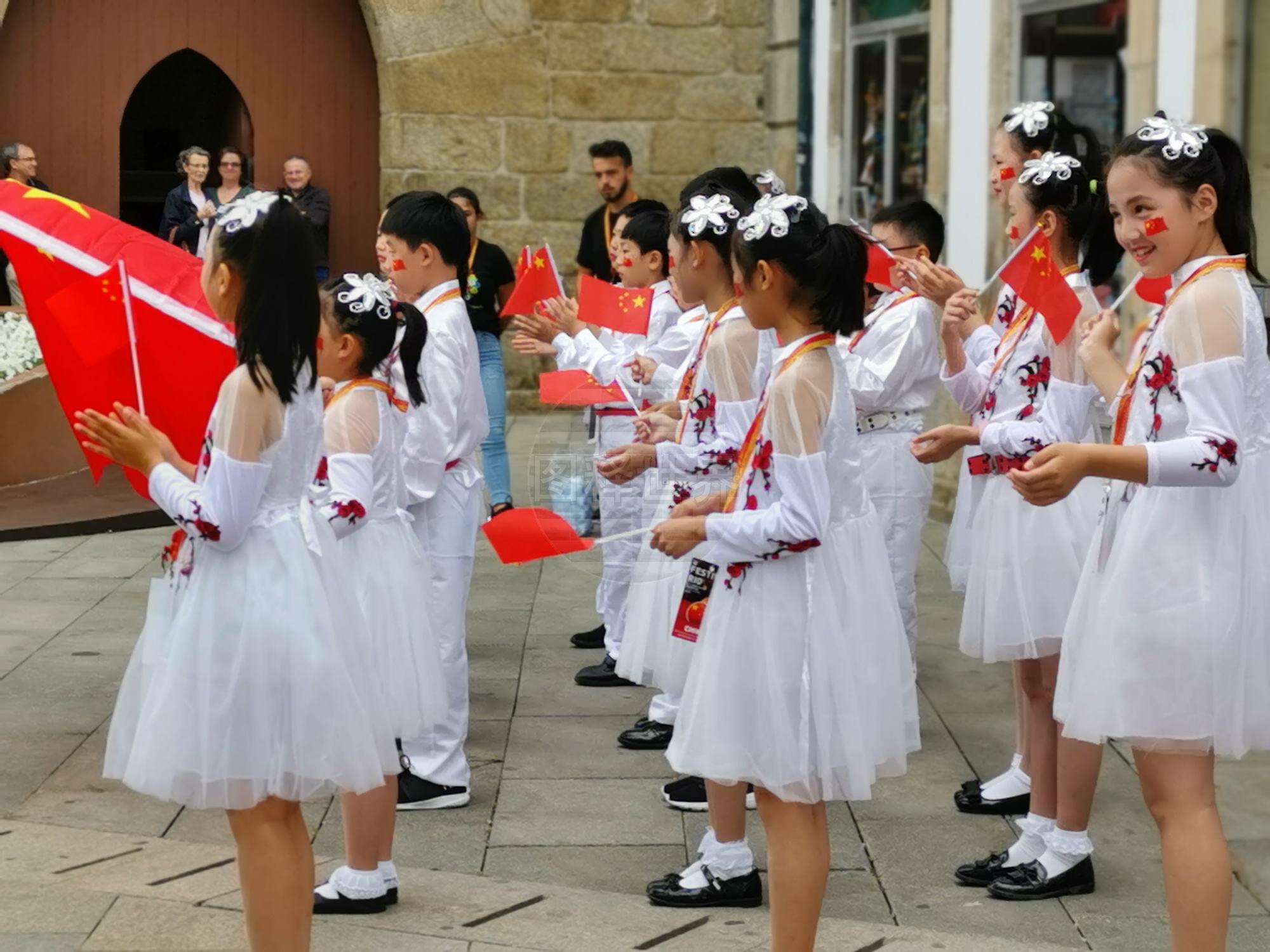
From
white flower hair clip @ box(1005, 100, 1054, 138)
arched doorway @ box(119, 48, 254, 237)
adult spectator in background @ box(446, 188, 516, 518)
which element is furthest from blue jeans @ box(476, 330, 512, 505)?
arched doorway @ box(119, 48, 254, 237)

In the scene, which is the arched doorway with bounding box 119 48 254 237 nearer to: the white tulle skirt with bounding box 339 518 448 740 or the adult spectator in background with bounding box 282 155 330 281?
the adult spectator in background with bounding box 282 155 330 281

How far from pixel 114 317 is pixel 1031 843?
260 cm

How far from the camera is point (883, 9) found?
12.3m

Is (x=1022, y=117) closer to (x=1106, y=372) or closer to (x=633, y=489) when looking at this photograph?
(x=1106, y=372)

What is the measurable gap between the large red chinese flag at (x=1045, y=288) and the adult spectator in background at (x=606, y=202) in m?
5.13

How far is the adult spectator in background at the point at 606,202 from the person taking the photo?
9719 millimetres

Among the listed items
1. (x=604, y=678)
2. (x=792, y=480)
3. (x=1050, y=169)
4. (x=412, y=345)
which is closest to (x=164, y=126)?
(x=604, y=678)

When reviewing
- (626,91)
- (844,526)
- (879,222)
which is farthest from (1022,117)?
(626,91)

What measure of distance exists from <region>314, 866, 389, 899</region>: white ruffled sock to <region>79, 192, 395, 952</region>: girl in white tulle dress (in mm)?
715

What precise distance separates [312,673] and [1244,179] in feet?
6.92

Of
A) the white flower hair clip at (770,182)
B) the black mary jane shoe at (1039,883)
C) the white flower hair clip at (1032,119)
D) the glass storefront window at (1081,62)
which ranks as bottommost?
the black mary jane shoe at (1039,883)

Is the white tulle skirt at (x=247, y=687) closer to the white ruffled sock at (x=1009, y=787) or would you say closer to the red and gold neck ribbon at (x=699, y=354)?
the red and gold neck ribbon at (x=699, y=354)

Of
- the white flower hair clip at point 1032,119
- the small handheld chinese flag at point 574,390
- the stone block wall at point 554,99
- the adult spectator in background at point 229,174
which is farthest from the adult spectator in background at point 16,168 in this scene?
the white flower hair clip at point 1032,119

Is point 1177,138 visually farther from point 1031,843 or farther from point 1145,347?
point 1031,843
